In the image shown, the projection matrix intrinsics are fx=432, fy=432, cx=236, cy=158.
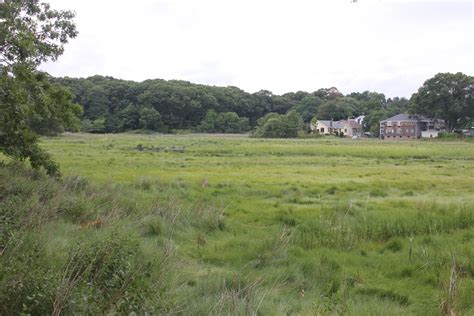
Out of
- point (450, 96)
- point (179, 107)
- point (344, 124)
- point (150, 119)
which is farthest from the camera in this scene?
point (179, 107)

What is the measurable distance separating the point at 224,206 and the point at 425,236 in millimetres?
6962

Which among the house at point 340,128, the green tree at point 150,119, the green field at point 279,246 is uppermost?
the green tree at point 150,119

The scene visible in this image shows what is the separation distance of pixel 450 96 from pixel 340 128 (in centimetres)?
3502

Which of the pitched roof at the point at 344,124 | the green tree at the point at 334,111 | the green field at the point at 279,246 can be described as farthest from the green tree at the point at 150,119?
the green field at the point at 279,246

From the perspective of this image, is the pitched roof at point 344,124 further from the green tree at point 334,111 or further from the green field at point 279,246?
the green field at point 279,246

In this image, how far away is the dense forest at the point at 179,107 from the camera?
127500 mm

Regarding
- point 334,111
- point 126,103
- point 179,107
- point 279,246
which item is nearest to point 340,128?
point 334,111

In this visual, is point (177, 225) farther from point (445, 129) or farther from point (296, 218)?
point (445, 129)

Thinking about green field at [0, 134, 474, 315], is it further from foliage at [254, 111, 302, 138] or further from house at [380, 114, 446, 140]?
house at [380, 114, 446, 140]

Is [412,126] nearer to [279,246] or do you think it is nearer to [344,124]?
[344,124]

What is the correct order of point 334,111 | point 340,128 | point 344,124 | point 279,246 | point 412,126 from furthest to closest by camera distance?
point 334,111
point 340,128
point 344,124
point 412,126
point 279,246

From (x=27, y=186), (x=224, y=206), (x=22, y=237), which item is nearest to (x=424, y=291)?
(x=22, y=237)

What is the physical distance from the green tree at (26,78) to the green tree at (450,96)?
107 metres

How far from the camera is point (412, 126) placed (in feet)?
385
